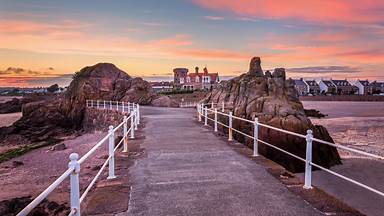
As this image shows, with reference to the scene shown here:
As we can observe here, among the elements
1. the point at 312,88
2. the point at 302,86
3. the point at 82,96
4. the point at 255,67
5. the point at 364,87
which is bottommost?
the point at 82,96

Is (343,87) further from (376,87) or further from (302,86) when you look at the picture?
(302,86)

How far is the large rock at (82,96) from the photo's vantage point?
156ft

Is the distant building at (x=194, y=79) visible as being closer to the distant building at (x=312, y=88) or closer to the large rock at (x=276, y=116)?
the distant building at (x=312, y=88)

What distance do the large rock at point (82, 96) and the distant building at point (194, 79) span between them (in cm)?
6787

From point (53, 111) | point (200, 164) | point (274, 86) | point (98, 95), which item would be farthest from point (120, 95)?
point (200, 164)

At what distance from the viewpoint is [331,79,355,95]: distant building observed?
497ft

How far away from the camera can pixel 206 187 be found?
277 inches

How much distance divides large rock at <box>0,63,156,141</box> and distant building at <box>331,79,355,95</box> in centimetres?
11623

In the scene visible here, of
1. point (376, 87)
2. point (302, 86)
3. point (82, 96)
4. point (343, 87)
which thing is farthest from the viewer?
point (376, 87)

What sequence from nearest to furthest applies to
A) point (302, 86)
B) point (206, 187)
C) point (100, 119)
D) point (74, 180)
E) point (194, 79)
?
point (74, 180)
point (206, 187)
point (100, 119)
point (194, 79)
point (302, 86)

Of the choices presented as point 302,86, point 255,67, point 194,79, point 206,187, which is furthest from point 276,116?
point 302,86

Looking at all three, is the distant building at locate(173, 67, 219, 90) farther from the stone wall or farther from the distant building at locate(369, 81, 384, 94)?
the stone wall

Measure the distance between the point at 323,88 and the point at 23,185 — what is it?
154m

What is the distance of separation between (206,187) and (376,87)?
17149 cm
